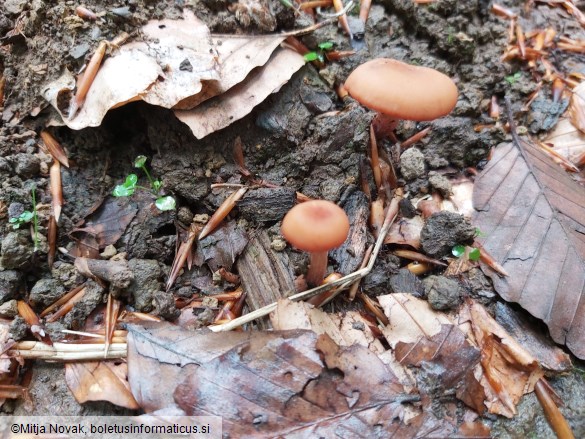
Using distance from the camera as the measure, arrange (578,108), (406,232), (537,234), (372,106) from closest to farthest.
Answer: (372,106)
(537,234)
(406,232)
(578,108)

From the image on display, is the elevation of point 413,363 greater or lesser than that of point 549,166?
lesser

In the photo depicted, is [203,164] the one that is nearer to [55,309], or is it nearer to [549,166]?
[55,309]

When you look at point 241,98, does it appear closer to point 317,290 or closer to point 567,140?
point 317,290

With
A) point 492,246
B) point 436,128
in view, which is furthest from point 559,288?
point 436,128

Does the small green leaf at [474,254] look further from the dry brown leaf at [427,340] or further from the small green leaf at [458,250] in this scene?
the dry brown leaf at [427,340]

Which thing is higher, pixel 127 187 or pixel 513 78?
pixel 513 78

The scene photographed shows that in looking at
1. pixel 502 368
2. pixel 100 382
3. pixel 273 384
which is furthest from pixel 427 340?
pixel 100 382
